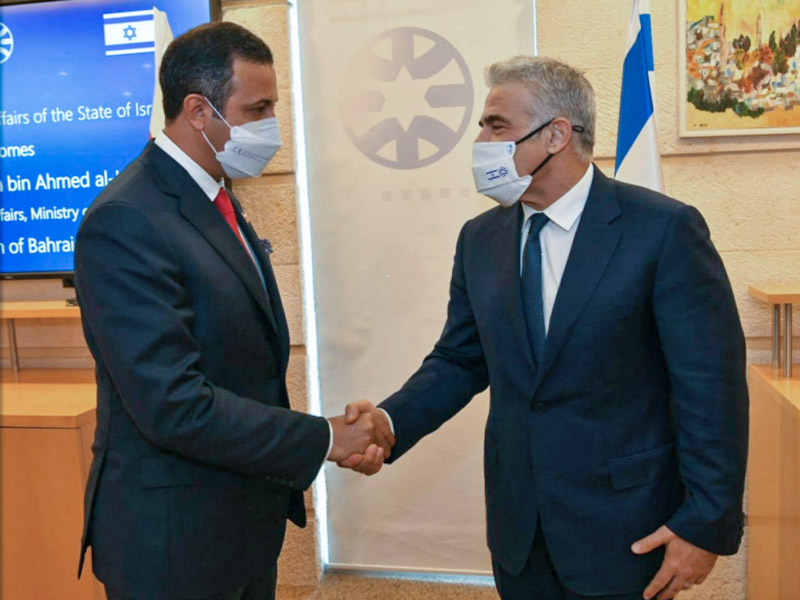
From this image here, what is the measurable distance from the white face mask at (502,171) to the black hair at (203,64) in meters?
0.55

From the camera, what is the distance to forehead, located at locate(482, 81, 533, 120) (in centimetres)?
162

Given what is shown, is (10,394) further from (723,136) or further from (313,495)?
(723,136)

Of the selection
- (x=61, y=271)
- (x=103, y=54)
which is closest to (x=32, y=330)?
(x=61, y=271)

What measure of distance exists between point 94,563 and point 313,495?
5.21ft

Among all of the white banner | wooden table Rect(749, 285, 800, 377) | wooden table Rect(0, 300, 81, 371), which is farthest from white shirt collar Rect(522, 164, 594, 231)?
wooden table Rect(0, 300, 81, 371)

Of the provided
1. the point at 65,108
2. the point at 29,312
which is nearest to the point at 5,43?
the point at 65,108

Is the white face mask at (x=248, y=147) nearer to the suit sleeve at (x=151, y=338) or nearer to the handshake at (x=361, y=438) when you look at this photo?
the suit sleeve at (x=151, y=338)

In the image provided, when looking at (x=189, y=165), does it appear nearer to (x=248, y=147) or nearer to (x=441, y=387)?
(x=248, y=147)

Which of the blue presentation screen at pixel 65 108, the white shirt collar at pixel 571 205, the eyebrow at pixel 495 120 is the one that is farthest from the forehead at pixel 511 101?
the blue presentation screen at pixel 65 108

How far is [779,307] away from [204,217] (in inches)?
78.1

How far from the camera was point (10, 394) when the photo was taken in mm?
2723

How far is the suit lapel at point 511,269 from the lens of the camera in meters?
1.49

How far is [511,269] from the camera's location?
61.0 inches

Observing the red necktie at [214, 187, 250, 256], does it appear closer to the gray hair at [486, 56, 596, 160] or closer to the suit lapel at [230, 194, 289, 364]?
the suit lapel at [230, 194, 289, 364]
